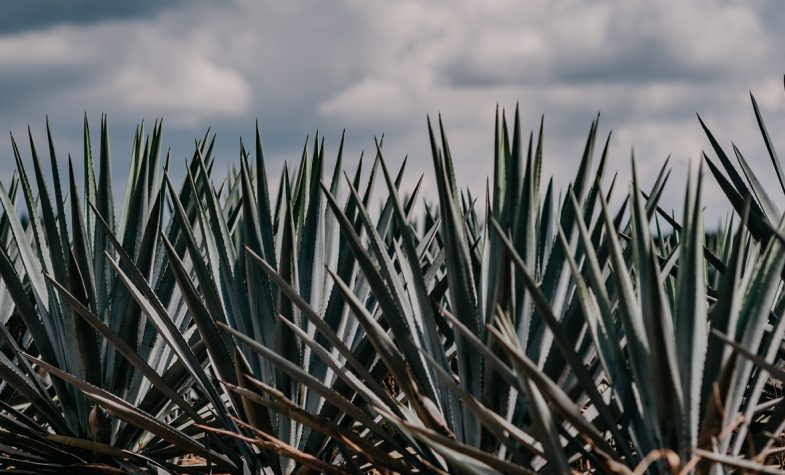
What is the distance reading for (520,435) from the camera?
185 centimetres

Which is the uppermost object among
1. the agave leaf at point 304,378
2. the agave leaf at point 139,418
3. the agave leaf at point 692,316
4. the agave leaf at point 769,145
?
the agave leaf at point 769,145

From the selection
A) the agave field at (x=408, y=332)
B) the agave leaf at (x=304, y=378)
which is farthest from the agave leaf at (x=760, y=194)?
the agave leaf at (x=304, y=378)

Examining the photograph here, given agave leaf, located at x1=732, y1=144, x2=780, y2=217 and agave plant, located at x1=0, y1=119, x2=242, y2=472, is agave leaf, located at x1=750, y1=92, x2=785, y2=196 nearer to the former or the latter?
agave leaf, located at x1=732, y1=144, x2=780, y2=217

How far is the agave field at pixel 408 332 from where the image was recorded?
5.86ft

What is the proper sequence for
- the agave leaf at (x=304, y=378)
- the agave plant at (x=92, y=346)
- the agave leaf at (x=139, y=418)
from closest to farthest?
the agave leaf at (x=304, y=378) < the agave leaf at (x=139, y=418) < the agave plant at (x=92, y=346)

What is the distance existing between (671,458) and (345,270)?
1243 mm

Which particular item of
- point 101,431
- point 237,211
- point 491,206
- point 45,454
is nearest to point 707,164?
point 491,206

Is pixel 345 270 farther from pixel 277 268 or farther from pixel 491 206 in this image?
pixel 491 206

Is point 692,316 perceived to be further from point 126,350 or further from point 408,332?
point 126,350

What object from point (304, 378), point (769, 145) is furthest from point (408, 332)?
point (769, 145)

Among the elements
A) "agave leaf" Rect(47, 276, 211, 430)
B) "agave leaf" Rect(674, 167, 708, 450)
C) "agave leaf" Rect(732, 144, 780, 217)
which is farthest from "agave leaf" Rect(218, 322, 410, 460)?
"agave leaf" Rect(732, 144, 780, 217)

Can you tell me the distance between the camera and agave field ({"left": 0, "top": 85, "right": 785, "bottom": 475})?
1787 mm

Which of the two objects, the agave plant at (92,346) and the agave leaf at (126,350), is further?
the agave plant at (92,346)

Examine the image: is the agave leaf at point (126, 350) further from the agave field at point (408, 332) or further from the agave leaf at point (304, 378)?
the agave leaf at point (304, 378)
